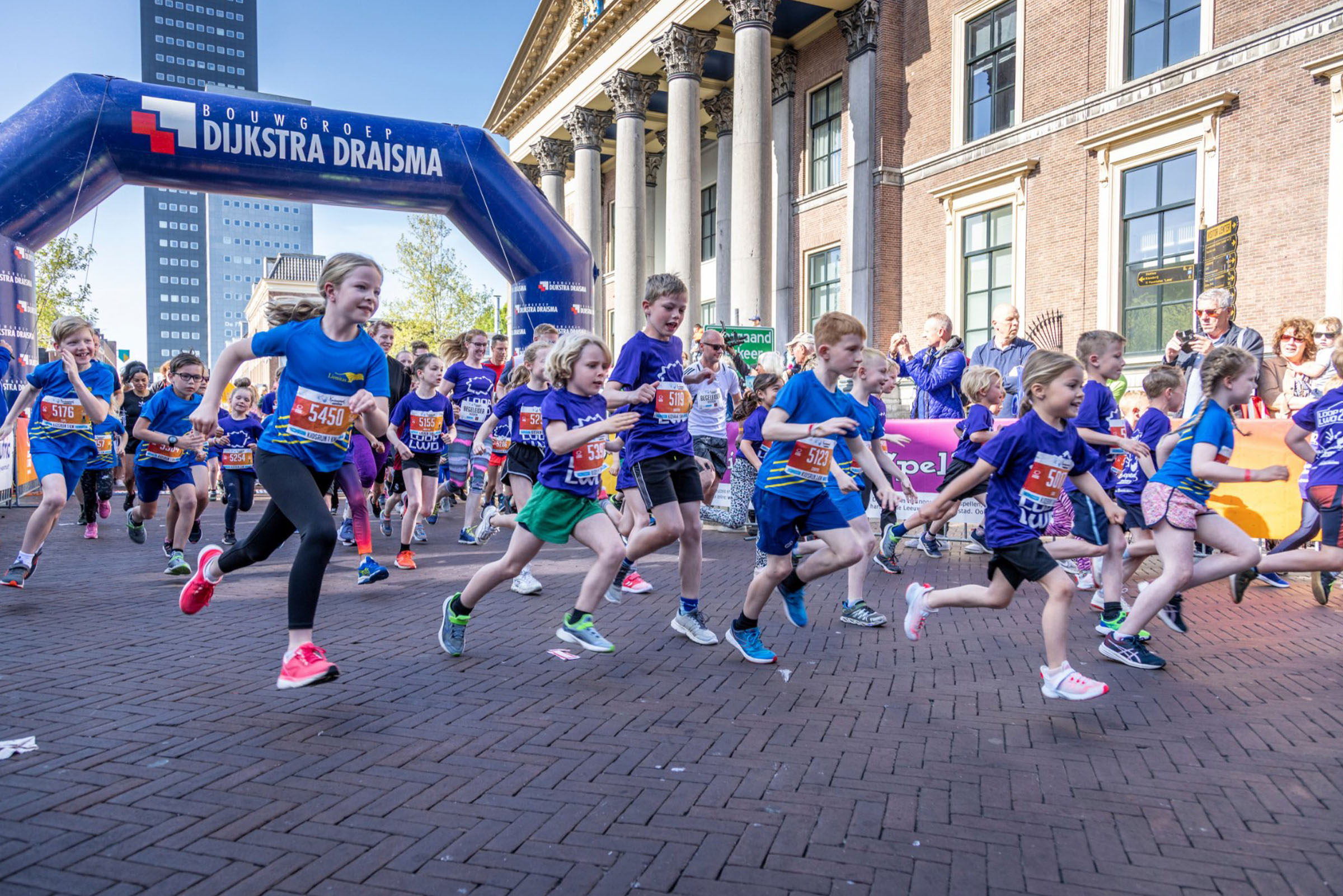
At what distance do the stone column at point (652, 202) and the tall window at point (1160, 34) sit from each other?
21.0 m

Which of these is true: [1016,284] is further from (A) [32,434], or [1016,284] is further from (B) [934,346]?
(A) [32,434]

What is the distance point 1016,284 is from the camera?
1997 centimetres

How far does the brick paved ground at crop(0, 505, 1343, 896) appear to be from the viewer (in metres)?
2.74

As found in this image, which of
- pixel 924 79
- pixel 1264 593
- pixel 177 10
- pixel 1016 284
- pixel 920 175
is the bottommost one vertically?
pixel 1264 593

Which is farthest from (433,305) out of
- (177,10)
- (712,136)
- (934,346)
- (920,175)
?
(177,10)

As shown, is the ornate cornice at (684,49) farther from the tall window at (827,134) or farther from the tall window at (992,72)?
the tall window at (992,72)

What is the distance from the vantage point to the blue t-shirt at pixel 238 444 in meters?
10.3

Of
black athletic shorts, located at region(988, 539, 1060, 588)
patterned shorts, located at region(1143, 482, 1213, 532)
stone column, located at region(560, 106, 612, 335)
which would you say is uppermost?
stone column, located at region(560, 106, 612, 335)

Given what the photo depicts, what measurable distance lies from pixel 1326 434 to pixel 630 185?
25.4 meters

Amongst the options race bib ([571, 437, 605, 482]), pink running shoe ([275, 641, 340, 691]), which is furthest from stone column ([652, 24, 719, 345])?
pink running shoe ([275, 641, 340, 691])

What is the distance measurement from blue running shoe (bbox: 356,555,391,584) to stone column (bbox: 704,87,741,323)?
1717cm

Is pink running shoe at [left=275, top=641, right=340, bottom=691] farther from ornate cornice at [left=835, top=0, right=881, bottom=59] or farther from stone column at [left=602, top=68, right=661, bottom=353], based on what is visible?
stone column at [left=602, top=68, right=661, bottom=353]

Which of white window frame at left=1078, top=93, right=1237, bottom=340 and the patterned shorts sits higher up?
white window frame at left=1078, top=93, right=1237, bottom=340

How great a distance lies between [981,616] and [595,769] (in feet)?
12.7
